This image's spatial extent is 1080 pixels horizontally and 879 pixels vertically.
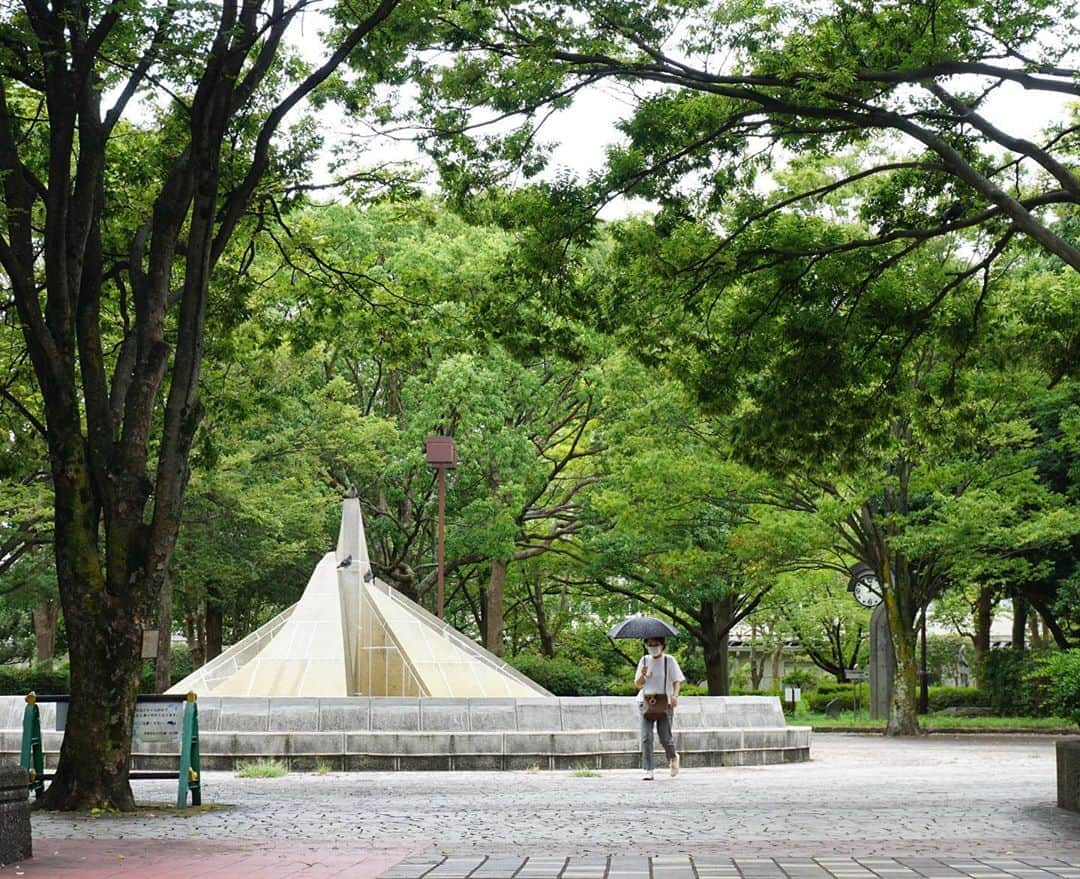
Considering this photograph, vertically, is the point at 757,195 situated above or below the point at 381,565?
above

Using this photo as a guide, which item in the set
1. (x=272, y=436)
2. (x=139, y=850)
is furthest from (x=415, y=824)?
(x=272, y=436)

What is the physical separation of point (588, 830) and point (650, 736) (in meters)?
6.55

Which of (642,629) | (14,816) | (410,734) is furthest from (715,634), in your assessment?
(14,816)

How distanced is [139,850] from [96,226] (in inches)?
237

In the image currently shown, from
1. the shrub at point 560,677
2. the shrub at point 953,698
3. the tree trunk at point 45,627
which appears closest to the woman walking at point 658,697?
the shrub at point 560,677

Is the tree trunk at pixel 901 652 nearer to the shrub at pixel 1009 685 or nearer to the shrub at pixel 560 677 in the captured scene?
the shrub at pixel 560 677

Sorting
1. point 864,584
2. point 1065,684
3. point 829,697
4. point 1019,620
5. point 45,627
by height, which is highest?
point 864,584

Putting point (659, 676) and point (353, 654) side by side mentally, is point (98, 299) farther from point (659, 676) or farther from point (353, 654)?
point (353, 654)

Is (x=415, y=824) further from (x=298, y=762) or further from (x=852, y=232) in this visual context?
(x=852, y=232)

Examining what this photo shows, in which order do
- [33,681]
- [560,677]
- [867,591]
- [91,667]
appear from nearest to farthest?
[91,667] < [560,677] < [33,681] < [867,591]

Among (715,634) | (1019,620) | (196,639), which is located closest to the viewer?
(715,634)

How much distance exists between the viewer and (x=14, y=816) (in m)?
7.58

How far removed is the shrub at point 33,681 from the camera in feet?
110

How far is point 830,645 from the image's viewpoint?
61375mm
